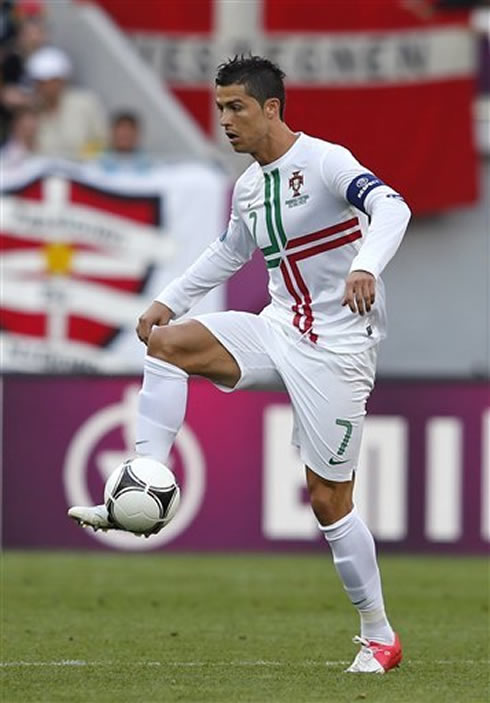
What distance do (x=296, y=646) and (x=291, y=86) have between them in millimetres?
9786

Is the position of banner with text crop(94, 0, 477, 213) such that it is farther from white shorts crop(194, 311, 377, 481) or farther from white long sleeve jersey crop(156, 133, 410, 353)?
white shorts crop(194, 311, 377, 481)

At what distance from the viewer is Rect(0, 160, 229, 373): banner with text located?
628 inches

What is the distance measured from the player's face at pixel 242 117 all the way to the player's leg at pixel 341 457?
0.88 meters

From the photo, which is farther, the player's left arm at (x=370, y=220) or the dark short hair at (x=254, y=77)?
the dark short hair at (x=254, y=77)

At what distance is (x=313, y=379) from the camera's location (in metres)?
7.94

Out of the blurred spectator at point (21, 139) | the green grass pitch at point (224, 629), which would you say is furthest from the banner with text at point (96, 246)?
the green grass pitch at point (224, 629)

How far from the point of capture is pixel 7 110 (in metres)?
16.9

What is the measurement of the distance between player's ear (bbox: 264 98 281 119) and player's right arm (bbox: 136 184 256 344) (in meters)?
0.49

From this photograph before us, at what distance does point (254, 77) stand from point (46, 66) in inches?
362

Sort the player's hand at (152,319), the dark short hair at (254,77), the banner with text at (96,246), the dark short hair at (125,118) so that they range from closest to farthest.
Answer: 1. the dark short hair at (254,77)
2. the player's hand at (152,319)
3. the banner with text at (96,246)
4. the dark short hair at (125,118)

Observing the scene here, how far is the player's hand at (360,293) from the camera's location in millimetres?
7195

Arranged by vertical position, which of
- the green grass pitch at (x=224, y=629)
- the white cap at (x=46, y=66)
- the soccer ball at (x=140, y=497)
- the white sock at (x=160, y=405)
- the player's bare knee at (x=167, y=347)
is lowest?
the green grass pitch at (x=224, y=629)

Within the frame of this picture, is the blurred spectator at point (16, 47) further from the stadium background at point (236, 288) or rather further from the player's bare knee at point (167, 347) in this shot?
the player's bare knee at point (167, 347)

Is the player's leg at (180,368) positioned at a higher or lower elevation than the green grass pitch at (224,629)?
higher
